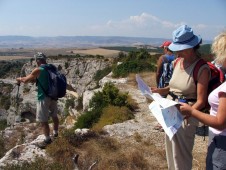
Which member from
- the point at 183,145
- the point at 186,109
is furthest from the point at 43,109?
the point at 186,109

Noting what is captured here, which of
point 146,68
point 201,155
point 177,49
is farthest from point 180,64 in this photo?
point 146,68

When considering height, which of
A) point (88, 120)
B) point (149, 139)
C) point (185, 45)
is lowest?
point (88, 120)

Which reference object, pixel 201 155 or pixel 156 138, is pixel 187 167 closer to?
pixel 201 155

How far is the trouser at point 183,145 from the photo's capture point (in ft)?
12.9

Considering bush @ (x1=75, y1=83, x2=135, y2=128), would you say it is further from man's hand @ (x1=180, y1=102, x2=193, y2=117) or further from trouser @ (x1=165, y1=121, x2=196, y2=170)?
man's hand @ (x1=180, y1=102, x2=193, y2=117)

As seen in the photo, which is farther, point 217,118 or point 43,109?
Answer: point 43,109

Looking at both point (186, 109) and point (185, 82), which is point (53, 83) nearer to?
point (185, 82)

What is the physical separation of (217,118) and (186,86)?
118 centimetres

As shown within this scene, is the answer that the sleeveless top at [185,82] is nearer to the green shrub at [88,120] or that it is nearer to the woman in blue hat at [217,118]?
the woman in blue hat at [217,118]

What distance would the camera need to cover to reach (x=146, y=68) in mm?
21359

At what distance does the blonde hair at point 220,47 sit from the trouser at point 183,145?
1304mm

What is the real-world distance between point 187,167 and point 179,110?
1315 millimetres

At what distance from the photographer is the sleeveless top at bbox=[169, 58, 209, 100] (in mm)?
3730

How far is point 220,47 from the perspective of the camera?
2.72m
